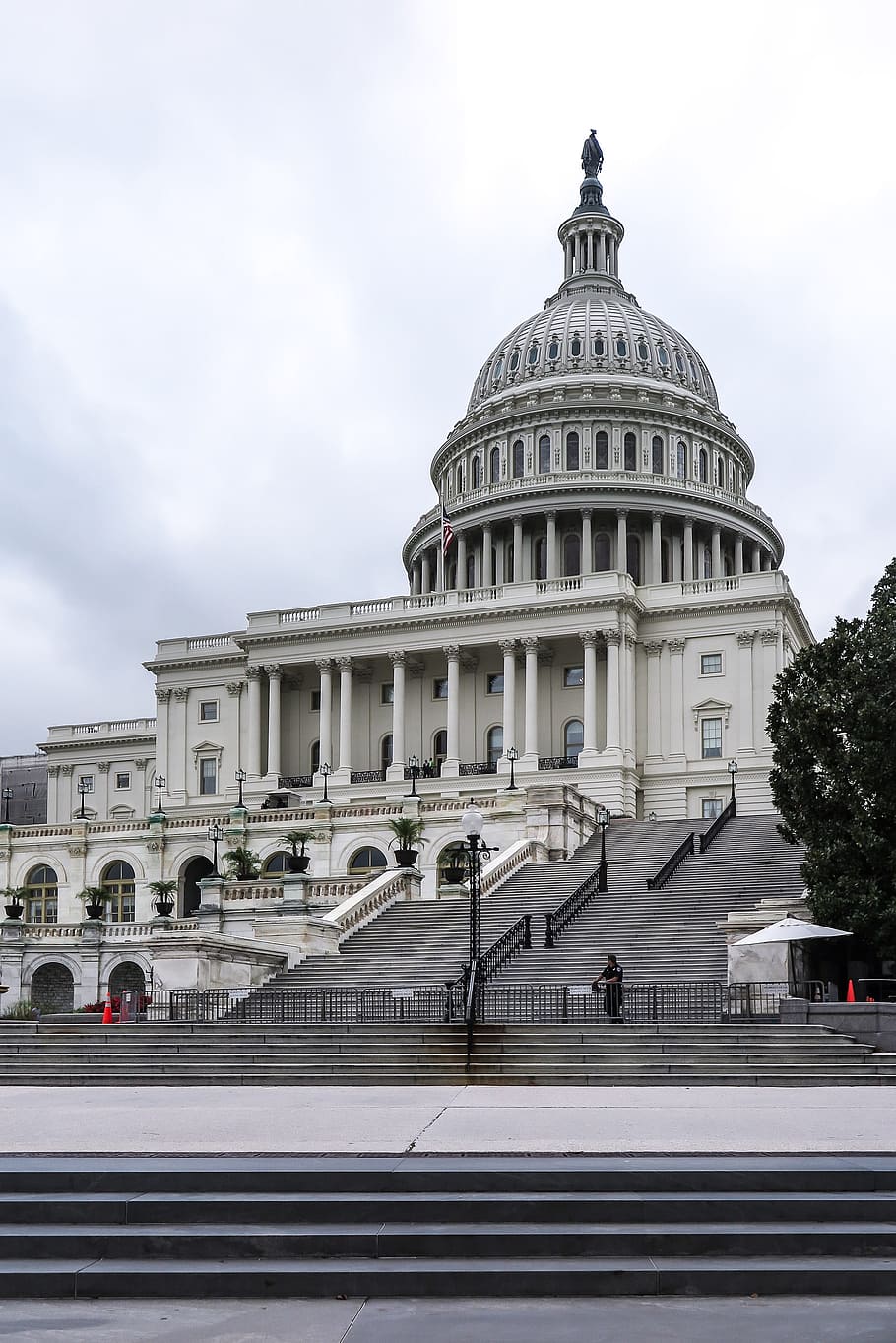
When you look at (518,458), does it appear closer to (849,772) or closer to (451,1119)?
(849,772)

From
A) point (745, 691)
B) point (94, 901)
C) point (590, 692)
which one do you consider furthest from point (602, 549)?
point (94, 901)

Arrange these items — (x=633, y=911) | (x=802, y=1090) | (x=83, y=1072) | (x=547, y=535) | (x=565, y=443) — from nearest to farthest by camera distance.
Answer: (x=802, y=1090), (x=83, y=1072), (x=633, y=911), (x=547, y=535), (x=565, y=443)

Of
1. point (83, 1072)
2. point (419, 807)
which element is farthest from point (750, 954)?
point (419, 807)

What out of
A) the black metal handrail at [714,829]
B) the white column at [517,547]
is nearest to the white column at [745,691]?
the black metal handrail at [714,829]

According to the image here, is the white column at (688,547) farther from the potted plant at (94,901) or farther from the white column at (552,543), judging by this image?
the potted plant at (94,901)

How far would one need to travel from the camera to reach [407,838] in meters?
57.2

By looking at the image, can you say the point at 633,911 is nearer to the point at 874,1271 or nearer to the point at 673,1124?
the point at 673,1124

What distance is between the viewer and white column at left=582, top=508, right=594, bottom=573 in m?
108

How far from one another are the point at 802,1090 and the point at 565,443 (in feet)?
328

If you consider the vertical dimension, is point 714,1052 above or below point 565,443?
below

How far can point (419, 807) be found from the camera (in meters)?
62.4

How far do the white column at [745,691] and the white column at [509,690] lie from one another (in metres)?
12.4

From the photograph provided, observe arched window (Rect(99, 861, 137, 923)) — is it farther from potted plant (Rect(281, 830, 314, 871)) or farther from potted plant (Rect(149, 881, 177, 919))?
potted plant (Rect(281, 830, 314, 871))

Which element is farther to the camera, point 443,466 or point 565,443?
point 443,466
